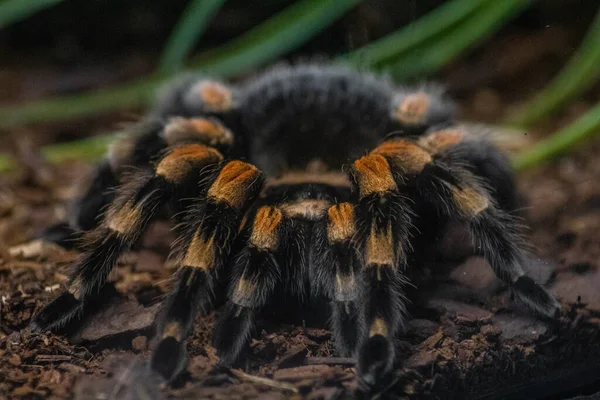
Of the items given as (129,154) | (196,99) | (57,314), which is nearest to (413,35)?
(196,99)

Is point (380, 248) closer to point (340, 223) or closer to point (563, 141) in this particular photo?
point (340, 223)

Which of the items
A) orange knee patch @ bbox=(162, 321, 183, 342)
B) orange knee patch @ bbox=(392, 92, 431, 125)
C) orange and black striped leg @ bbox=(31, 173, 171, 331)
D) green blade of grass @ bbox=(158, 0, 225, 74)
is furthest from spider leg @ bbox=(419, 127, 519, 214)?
green blade of grass @ bbox=(158, 0, 225, 74)

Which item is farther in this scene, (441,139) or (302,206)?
(441,139)

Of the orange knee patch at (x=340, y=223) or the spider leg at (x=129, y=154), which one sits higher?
the spider leg at (x=129, y=154)

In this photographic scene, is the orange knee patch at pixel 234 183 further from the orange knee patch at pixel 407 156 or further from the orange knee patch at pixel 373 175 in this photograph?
the orange knee patch at pixel 407 156

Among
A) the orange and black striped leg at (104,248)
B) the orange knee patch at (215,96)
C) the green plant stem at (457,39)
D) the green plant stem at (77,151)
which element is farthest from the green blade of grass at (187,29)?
the orange and black striped leg at (104,248)
